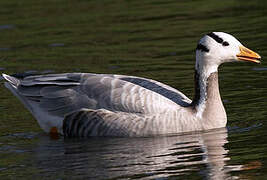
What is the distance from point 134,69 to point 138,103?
474cm

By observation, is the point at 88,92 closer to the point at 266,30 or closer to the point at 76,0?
the point at 266,30

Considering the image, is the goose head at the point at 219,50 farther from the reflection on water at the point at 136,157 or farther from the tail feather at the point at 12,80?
the tail feather at the point at 12,80

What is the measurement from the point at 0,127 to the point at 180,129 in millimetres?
3405

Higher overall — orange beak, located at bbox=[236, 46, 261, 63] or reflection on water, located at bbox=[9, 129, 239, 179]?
orange beak, located at bbox=[236, 46, 261, 63]

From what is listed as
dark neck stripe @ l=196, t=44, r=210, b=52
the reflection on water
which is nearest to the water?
the reflection on water

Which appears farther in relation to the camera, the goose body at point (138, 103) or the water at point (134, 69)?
the goose body at point (138, 103)

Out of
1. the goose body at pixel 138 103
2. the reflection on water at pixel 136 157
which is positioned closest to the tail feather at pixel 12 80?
the goose body at pixel 138 103

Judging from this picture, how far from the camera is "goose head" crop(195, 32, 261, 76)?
42.9 feet

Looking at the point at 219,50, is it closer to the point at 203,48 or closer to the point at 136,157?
the point at 203,48

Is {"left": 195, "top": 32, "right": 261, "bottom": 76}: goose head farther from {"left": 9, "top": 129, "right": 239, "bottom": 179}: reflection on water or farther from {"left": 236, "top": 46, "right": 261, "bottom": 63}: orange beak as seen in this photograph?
{"left": 9, "top": 129, "right": 239, "bottom": 179}: reflection on water

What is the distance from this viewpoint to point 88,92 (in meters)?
13.4

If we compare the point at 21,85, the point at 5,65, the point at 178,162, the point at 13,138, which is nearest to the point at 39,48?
the point at 5,65

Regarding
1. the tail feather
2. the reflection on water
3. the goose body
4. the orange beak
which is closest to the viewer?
the reflection on water

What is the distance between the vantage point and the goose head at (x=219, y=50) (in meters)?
13.1
